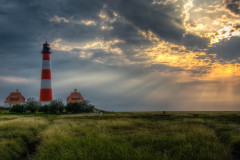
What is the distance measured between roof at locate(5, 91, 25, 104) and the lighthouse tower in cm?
2391

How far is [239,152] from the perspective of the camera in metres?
8.95

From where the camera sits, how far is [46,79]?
52.8 metres

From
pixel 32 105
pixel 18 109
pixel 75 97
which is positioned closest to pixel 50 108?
pixel 32 105

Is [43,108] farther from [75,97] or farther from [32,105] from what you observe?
[75,97]

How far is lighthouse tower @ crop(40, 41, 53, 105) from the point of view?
52750mm

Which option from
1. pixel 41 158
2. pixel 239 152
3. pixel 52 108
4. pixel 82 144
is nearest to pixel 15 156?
pixel 41 158

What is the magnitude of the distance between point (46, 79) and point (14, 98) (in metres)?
30.0

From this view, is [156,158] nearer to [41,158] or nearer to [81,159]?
[81,159]

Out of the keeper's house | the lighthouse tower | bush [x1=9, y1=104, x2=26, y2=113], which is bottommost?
bush [x1=9, y1=104, x2=26, y2=113]

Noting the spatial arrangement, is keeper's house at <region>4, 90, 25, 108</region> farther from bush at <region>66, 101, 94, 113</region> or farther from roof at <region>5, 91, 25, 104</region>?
bush at <region>66, 101, 94, 113</region>

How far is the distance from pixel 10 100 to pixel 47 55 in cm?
3173

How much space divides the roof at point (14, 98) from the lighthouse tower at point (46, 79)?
23.9 metres

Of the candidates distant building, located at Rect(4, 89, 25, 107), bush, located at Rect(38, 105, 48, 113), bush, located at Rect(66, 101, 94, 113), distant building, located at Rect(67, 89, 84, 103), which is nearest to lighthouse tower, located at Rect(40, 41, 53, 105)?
bush, located at Rect(38, 105, 48, 113)

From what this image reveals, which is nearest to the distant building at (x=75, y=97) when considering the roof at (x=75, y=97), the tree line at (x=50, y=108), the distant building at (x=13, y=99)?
the roof at (x=75, y=97)
